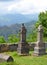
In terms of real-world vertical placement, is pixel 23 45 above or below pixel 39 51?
above

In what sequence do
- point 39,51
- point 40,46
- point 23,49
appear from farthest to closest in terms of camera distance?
point 23,49 < point 40,46 < point 39,51

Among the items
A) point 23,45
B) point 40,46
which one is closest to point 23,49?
point 23,45

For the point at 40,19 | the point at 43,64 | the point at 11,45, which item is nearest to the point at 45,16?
the point at 40,19

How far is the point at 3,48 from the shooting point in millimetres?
31688

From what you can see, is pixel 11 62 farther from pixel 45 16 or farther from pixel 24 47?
pixel 45 16

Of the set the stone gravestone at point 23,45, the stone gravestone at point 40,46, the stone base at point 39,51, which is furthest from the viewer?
the stone gravestone at point 23,45

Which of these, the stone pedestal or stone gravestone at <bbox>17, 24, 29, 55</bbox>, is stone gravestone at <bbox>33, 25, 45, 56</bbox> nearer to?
the stone pedestal

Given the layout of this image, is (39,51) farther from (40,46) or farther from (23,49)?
(23,49)

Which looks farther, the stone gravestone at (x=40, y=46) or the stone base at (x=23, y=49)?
the stone base at (x=23, y=49)

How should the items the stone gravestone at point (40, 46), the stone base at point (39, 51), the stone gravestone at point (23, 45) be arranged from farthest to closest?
the stone gravestone at point (23, 45), the stone gravestone at point (40, 46), the stone base at point (39, 51)

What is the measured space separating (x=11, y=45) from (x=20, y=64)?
983cm

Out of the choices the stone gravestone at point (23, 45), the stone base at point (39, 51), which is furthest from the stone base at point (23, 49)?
the stone base at point (39, 51)

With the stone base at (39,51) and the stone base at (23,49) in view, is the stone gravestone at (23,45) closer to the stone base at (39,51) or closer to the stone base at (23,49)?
the stone base at (23,49)

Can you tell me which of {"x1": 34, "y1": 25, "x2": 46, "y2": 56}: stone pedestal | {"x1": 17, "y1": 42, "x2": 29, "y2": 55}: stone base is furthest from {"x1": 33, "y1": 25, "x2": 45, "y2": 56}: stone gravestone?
{"x1": 17, "y1": 42, "x2": 29, "y2": 55}: stone base
